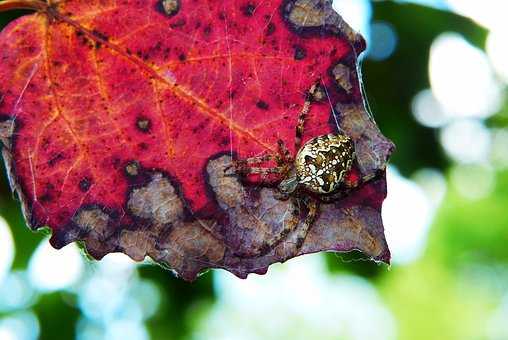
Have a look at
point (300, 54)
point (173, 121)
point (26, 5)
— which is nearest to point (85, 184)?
point (173, 121)

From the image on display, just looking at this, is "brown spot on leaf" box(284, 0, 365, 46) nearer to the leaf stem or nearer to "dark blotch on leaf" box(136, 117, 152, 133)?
"dark blotch on leaf" box(136, 117, 152, 133)

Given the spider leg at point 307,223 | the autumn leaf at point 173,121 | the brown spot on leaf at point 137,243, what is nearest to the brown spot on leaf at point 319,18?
the autumn leaf at point 173,121

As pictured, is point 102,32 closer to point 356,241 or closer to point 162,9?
point 162,9

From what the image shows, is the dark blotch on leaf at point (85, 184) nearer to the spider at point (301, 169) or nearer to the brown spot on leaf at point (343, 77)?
the spider at point (301, 169)

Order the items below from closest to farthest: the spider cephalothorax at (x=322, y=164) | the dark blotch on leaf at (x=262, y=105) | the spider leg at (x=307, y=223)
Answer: the spider leg at (x=307, y=223) < the dark blotch on leaf at (x=262, y=105) < the spider cephalothorax at (x=322, y=164)

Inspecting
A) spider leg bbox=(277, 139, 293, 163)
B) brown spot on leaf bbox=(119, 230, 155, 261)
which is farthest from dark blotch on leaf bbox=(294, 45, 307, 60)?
brown spot on leaf bbox=(119, 230, 155, 261)

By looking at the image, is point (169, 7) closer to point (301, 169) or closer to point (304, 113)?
point (304, 113)
